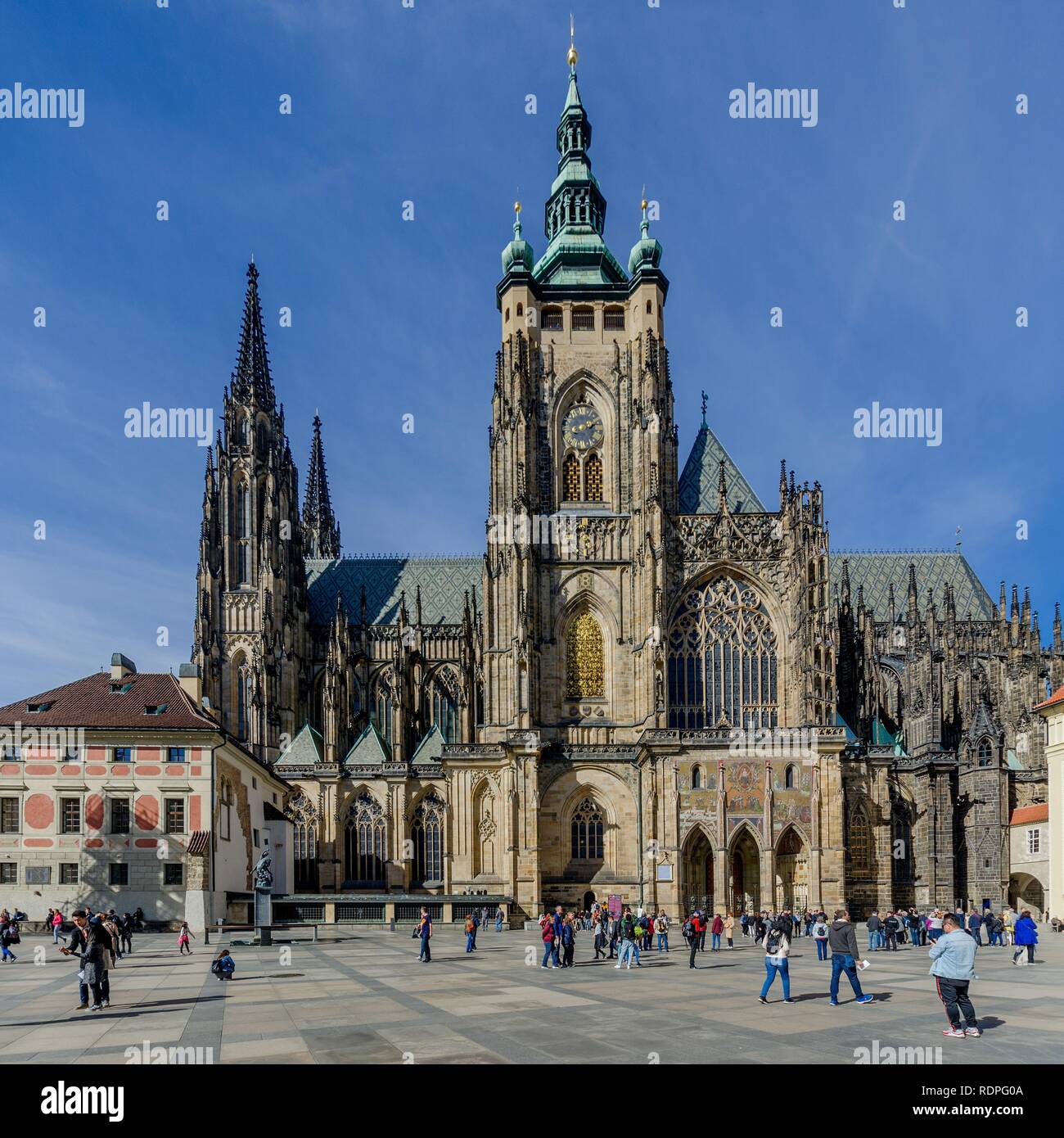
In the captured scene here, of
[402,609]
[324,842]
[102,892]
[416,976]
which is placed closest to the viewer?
[416,976]

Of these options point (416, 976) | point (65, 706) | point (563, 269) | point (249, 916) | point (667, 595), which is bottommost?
point (249, 916)

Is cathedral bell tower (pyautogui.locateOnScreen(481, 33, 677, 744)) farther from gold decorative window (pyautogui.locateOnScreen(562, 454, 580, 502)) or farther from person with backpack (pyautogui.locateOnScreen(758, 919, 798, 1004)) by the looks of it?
person with backpack (pyautogui.locateOnScreen(758, 919, 798, 1004))

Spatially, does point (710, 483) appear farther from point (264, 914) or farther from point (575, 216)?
point (264, 914)

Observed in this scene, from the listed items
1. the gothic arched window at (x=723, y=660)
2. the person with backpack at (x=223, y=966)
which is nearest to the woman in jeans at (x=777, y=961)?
the person with backpack at (x=223, y=966)

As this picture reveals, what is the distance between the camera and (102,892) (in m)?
44.9

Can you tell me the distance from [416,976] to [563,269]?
53.5 m

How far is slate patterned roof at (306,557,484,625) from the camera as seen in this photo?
8250cm

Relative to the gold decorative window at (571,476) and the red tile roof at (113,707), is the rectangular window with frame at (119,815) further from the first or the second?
the gold decorative window at (571,476)

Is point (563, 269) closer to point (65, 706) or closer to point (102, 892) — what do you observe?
point (65, 706)

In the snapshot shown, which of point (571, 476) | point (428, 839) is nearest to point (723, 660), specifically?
point (571, 476)

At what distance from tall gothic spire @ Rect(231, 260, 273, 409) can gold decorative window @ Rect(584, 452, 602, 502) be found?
25.4 metres

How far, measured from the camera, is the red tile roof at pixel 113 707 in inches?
1834

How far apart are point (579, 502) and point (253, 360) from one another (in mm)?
27908
